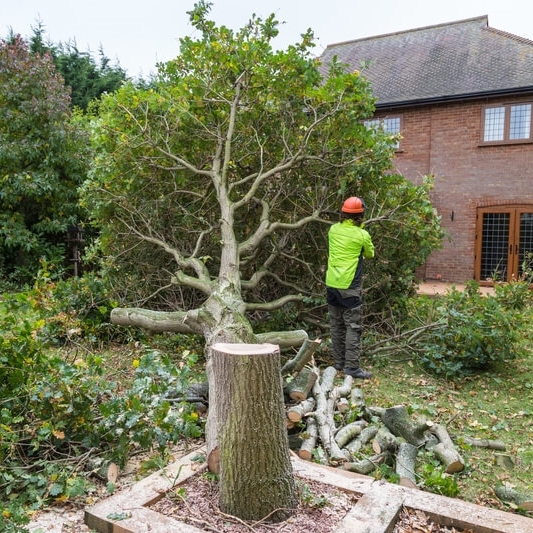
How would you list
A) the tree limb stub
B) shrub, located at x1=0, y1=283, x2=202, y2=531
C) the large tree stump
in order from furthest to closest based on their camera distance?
the tree limb stub → shrub, located at x1=0, y1=283, x2=202, y2=531 → the large tree stump

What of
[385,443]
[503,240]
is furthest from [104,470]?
[503,240]

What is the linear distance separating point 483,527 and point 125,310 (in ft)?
15.4

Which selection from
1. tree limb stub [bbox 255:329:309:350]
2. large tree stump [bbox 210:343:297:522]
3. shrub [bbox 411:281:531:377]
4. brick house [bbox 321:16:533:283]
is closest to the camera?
large tree stump [bbox 210:343:297:522]

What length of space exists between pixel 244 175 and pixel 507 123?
34.0ft

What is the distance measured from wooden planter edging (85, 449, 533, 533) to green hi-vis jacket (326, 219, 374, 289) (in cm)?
286

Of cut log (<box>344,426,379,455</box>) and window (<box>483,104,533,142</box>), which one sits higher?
window (<box>483,104,533,142</box>)

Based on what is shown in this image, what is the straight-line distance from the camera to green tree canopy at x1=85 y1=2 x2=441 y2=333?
20.4ft

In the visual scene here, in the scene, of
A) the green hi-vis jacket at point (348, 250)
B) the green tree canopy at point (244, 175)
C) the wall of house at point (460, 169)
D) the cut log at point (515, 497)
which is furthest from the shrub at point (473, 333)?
the wall of house at point (460, 169)

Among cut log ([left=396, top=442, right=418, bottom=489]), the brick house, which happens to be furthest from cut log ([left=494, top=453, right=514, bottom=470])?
the brick house

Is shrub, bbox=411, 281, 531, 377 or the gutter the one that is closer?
shrub, bbox=411, 281, 531, 377

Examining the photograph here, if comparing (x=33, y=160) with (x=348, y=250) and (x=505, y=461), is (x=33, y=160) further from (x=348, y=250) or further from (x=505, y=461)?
(x=505, y=461)

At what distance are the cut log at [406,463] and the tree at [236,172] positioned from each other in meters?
2.05

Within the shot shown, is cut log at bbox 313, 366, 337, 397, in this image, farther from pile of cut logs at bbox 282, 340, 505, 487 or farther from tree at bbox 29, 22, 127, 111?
tree at bbox 29, 22, 127, 111

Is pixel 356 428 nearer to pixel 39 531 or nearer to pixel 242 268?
pixel 39 531
